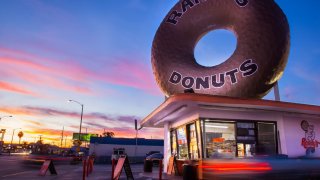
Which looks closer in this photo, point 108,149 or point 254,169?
point 254,169

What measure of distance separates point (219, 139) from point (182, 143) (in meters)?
3.25

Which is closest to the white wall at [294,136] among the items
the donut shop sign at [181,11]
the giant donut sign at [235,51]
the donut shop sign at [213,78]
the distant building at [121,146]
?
the giant donut sign at [235,51]

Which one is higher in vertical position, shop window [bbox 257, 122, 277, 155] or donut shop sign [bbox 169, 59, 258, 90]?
donut shop sign [bbox 169, 59, 258, 90]

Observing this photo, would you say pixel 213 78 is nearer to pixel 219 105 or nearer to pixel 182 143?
pixel 219 105

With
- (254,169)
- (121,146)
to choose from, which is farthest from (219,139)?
(121,146)

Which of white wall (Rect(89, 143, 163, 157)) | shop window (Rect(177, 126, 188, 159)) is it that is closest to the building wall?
shop window (Rect(177, 126, 188, 159))

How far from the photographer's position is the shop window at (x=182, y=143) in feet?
54.4

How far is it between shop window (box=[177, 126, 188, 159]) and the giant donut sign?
2393 millimetres

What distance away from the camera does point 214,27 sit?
1705 centimetres

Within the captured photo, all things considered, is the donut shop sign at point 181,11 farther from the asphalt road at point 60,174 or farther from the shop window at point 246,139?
the asphalt road at point 60,174

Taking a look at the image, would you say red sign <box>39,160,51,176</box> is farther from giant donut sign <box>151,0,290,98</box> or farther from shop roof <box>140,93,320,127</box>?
giant donut sign <box>151,0,290,98</box>

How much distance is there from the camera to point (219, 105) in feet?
44.6

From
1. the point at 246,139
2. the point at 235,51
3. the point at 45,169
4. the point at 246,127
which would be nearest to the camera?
the point at 246,139

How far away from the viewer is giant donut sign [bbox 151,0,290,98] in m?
14.9
